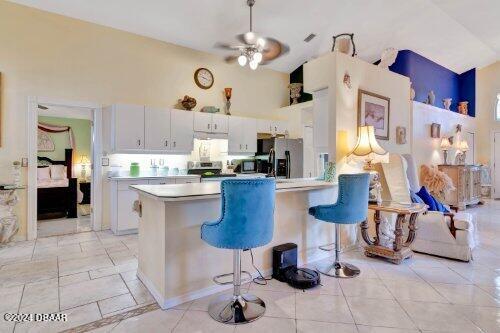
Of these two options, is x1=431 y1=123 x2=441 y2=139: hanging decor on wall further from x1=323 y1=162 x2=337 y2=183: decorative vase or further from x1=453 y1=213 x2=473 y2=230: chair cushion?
x1=323 y1=162 x2=337 y2=183: decorative vase

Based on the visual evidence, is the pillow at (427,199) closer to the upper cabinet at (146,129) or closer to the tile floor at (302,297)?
the tile floor at (302,297)

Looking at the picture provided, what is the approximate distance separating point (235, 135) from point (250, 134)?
40cm

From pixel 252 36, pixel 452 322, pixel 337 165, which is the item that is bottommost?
pixel 452 322

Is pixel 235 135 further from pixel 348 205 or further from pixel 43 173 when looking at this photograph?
pixel 43 173

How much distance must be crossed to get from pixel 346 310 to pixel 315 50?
215 inches

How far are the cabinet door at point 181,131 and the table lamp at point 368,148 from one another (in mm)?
3064

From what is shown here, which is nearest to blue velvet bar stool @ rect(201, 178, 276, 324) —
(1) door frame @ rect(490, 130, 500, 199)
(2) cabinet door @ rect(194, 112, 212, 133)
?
(2) cabinet door @ rect(194, 112, 212, 133)

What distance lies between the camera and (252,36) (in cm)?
343

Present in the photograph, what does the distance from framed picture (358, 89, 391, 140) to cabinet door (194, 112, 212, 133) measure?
2.86m

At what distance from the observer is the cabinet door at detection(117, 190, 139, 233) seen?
4527 mm

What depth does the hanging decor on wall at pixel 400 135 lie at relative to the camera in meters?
4.66

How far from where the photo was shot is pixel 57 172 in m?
7.32

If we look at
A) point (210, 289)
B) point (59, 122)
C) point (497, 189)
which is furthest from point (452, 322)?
point (59, 122)

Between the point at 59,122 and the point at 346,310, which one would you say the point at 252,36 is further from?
the point at 59,122
